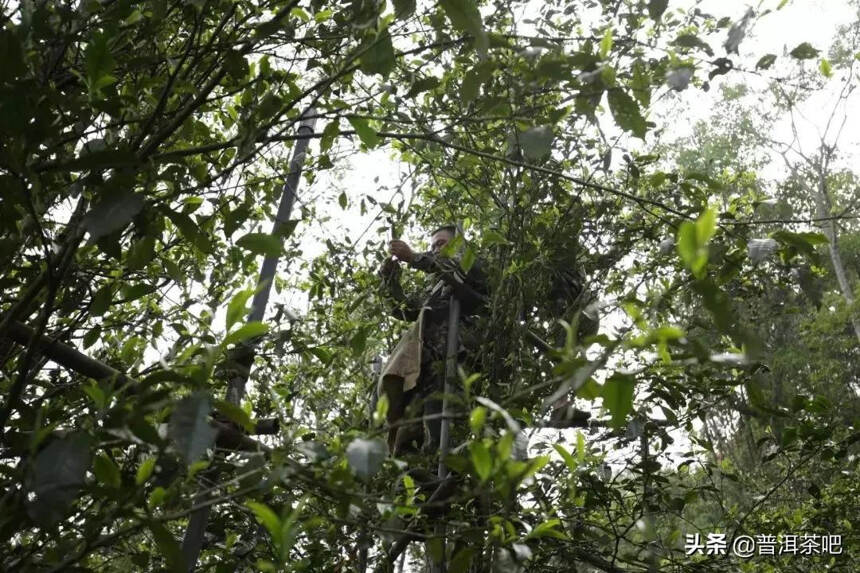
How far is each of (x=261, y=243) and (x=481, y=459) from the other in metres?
0.42

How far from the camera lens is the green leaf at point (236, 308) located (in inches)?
→ 30.7

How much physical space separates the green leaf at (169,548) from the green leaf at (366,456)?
236 millimetres

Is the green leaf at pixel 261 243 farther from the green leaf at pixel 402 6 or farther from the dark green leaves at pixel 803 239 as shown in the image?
the dark green leaves at pixel 803 239

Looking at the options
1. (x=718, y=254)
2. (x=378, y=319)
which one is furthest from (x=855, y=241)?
(x=718, y=254)

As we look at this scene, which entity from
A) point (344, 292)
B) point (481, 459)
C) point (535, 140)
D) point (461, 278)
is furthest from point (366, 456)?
point (344, 292)

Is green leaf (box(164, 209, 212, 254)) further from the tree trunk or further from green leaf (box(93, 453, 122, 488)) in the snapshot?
the tree trunk

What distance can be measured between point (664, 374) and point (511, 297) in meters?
0.53

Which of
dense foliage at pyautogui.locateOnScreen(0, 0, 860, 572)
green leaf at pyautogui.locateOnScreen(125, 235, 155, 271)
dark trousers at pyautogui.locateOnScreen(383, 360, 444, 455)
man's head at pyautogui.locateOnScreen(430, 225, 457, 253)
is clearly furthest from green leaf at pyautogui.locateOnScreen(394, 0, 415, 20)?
man's head at pyautogui.locateOnScreen(430, 225, 457, 253)

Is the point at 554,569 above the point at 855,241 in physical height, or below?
below

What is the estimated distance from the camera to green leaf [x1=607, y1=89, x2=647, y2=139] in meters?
0.95

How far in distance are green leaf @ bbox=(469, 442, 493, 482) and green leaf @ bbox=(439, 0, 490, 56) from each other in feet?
1.51

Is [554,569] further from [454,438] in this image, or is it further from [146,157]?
[146,157]

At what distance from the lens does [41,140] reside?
35.8 inches

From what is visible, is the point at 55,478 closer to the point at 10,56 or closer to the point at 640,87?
the point at 10,56
